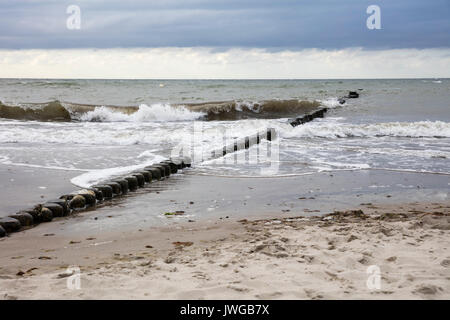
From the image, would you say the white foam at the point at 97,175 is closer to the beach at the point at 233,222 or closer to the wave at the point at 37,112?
the beach at the point at 233,222

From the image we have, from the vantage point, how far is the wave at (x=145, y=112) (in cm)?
2442

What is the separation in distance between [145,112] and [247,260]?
20982mm

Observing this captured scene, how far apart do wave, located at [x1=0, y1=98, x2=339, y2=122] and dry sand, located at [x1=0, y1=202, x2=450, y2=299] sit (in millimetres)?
19371

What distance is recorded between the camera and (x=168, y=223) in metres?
5.48

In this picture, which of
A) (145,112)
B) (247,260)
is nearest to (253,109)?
(145,112)

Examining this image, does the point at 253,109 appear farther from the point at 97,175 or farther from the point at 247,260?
the point at 247,260

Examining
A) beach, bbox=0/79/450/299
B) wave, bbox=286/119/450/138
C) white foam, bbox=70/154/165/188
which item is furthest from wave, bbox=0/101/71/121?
white foam, bbox=70/154/165/188

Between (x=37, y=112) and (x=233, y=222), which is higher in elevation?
(x=37, y=112)

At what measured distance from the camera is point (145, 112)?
2428 cm

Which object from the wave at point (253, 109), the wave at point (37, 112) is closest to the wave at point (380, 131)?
the wave at point (253, 109)

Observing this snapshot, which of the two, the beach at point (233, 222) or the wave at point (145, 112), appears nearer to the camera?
the beach at point (233, 222)

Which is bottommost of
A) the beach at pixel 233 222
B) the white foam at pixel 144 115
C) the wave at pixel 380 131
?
the beach at pixel 233 222
